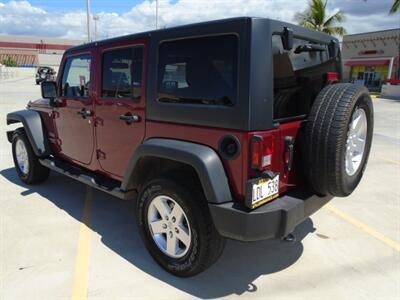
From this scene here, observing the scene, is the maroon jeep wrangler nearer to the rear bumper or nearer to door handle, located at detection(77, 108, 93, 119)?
the rear bumper

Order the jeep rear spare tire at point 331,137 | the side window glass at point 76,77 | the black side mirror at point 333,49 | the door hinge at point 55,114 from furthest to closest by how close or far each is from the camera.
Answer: the door hinge at point 55,114 → the side window glass at point 76,77 → the black side mirror at point 333,49 → the jeep rear spare tire at point 331,137

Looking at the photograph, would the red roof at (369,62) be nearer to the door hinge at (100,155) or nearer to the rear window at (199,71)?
the door hinge at (100,155)

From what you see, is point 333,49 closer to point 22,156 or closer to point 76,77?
point 76,77

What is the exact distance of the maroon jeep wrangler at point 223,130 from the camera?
259 cm

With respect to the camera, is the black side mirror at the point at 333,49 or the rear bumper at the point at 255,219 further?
the black side mirror at the point at 333,49

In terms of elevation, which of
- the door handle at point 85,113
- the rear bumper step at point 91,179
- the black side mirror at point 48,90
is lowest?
the rear bumper step at point 91,179

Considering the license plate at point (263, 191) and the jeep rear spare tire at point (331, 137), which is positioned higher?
the jeep rear spare tire at point (331, 137)

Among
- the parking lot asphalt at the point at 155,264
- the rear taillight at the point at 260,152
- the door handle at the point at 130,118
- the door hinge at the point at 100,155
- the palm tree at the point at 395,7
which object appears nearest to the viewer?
the rear taillight at the point at 260,152

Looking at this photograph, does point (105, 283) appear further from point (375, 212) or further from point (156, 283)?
point (375, 212)

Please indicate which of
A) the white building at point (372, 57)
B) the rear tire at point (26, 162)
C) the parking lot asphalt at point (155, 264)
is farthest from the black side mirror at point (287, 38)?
the white building at point (372, 57)

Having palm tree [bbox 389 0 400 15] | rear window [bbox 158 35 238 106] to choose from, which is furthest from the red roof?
rear window [bbox 158 35 238 106]

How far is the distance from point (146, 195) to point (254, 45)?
153cm

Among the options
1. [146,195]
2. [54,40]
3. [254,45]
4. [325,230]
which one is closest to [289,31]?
[254,45]

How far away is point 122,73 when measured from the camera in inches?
142
